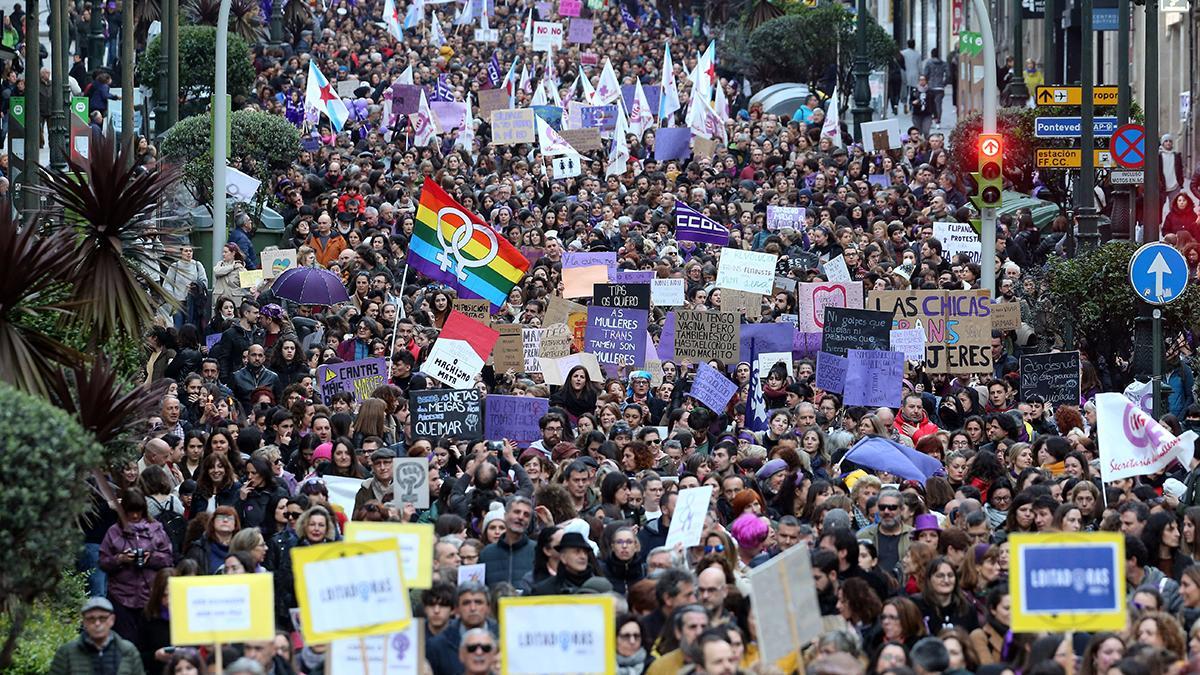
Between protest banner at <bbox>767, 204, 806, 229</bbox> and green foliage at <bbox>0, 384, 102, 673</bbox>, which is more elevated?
protest banner at <bbox>767, 204, 806, 229</bbox>

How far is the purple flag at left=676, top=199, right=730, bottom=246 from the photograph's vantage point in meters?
29.4

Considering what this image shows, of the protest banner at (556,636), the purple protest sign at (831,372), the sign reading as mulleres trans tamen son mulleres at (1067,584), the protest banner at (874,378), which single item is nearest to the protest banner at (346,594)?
the protest banner at (556,636)

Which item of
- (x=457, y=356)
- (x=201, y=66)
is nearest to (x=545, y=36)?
(x=201, y=66)

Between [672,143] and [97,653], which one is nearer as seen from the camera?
[97,653]

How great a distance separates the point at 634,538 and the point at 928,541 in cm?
156

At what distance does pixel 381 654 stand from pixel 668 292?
44.6 ft

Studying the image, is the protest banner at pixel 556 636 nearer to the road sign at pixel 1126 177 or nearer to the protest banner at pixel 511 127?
the road sign at pixel 1126 177

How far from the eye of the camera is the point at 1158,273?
21.0 m

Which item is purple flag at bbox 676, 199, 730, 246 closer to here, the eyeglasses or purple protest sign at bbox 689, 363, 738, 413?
purple protest sign at bbox 689, 363, 738, 413

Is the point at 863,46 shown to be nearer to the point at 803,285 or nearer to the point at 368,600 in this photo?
the point at 803,285

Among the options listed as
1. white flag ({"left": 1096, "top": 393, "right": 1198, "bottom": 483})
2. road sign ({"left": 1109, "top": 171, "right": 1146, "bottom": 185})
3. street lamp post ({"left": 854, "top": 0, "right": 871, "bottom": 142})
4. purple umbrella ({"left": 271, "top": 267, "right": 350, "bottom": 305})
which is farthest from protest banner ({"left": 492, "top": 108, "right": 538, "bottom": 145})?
white flag ({"left": 1096, "top": 393, "right": 1198, "bottom": 483})

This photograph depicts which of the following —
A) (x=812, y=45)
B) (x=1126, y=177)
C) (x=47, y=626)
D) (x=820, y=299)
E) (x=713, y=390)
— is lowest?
(x=47, y=626)

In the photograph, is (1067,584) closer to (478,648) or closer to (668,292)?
(478,648)

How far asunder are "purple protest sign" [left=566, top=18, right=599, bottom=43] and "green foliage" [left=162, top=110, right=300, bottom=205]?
23294 mm
